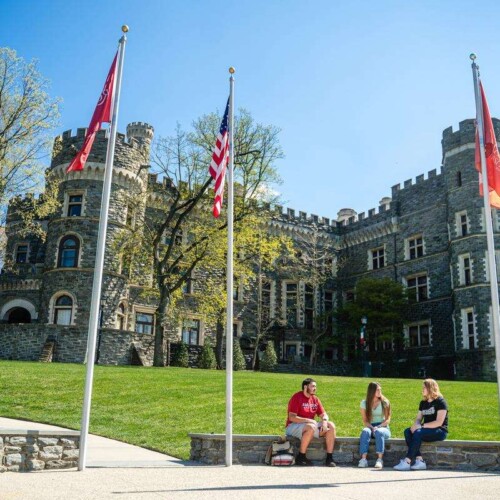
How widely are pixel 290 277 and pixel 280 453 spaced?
28.2 meters

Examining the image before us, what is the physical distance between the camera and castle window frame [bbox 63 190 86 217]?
28.4 m

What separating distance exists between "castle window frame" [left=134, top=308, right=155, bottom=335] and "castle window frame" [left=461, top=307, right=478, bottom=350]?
604 inches

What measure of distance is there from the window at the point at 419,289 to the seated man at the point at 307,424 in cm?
2523

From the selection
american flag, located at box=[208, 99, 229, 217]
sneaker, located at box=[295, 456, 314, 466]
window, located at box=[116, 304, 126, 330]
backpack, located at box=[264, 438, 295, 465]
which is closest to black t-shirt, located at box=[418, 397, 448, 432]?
sneaker, located at box=[295, 456, 314, 466]

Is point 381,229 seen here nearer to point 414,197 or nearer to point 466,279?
point 414,197

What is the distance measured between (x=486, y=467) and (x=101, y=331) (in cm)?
1983

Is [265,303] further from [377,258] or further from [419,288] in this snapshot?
[419,288]

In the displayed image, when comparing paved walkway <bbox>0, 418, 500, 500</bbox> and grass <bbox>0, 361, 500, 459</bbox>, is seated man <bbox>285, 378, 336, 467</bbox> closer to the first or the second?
paved walkway <bbox>0, 418, 500, 500</bbox>

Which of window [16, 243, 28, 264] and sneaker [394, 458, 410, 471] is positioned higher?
window [16, 243, 28, 264]

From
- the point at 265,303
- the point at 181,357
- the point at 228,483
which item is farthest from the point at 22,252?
the point at 228,483

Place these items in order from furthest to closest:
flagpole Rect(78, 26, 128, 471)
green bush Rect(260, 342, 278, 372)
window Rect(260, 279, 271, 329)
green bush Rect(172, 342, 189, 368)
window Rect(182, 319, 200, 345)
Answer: window Rect(260, 279, 271, 329) → window Rect(182, 319, 200, 345) → green bush Rect(260, 342, 278, 372) → green bush Rect(172, 342, 189, 368) → flagpole Rect(78, 26, 128, 471)

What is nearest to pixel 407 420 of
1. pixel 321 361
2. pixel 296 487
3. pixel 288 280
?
pixel 296 487

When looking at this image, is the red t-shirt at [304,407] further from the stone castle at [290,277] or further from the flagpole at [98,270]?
the stone castle at [290,277]

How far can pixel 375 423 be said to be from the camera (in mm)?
9812
